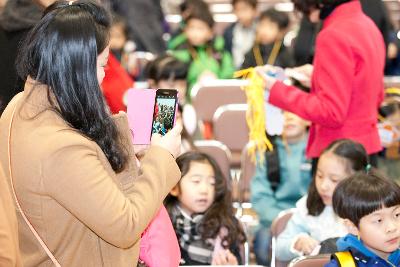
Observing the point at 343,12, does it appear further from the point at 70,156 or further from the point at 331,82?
the point at 70,156

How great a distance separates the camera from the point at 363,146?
10.7 feet

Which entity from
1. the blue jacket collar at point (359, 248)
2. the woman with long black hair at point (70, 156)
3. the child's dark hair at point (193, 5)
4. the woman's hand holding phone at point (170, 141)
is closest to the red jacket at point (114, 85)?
the blue jacket collar at point (359, 248)

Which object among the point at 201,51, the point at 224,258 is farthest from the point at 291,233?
the point at 201,51

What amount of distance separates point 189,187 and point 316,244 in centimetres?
58

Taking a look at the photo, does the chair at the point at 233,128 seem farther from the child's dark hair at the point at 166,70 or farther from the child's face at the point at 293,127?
the child's face at the point at 293,127

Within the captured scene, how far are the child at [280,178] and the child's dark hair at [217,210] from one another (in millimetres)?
652

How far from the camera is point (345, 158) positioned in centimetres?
319

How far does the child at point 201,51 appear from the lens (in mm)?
5961

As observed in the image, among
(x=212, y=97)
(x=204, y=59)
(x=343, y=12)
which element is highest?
(x=343, y=12)

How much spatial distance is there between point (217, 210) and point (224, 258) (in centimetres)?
22

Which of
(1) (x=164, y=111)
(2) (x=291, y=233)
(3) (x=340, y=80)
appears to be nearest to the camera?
(1) (x=164, y=111)

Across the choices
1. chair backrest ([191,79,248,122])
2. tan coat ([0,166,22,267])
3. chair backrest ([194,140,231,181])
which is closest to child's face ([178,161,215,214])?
chair backrest ([194,140,231,181])

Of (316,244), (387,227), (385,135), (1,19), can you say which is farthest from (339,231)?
(1,19)

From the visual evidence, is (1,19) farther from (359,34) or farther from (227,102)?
(227,102)
